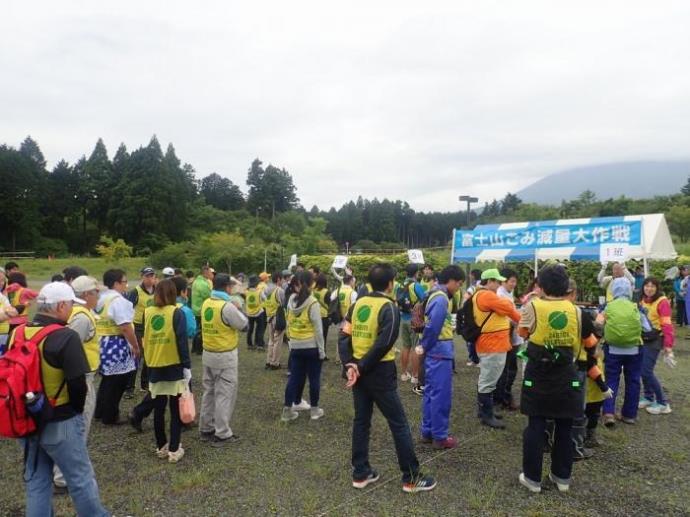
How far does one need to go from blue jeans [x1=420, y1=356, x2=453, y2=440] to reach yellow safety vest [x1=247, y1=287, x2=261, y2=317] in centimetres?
567

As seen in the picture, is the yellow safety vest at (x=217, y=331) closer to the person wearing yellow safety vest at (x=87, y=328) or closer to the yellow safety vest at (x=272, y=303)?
the person wearing yellow safety vest at (x=87, y=328)

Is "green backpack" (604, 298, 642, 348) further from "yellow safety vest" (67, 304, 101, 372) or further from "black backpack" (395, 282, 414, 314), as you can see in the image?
"yellow safety vest" (67, 304, 101, 372)

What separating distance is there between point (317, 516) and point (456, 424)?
249 cm

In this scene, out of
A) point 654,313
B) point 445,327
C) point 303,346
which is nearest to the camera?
point 445,327

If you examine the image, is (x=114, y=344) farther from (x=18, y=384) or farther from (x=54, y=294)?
(x=18, y=384)

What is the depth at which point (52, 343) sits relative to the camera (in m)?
2.69

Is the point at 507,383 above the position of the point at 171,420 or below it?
below

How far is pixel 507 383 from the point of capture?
5961 mm

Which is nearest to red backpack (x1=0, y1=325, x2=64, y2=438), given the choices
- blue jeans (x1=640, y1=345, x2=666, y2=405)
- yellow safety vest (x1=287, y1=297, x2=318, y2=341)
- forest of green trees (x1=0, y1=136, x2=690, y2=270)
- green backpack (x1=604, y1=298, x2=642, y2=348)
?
yellow safety vest (x1=287, y1=297, x2=318, y2=341)

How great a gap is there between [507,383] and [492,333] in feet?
4.71

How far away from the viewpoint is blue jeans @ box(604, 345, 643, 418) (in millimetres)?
5281

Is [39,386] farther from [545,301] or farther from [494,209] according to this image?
[494,209]

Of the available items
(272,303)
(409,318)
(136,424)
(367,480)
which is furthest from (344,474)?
(272,303)

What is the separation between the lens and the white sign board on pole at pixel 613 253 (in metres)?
10.7
